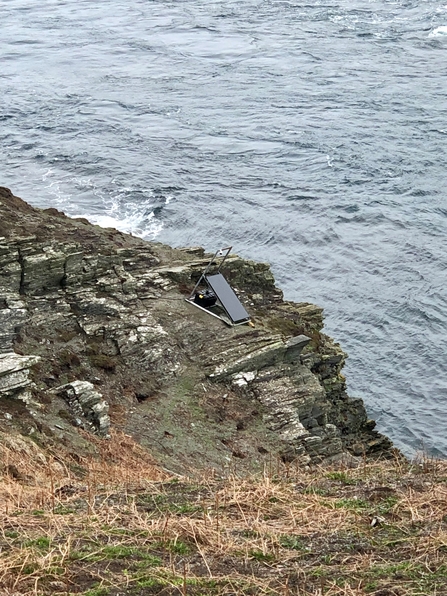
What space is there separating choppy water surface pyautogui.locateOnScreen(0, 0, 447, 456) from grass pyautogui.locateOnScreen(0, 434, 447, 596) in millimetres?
31329

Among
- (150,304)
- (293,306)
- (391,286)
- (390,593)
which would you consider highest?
(390,593)

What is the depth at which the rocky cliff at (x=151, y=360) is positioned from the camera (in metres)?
27.7

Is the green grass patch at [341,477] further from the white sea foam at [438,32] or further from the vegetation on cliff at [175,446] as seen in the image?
the white sea foam at [438,32]

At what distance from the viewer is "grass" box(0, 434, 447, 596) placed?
1100cm

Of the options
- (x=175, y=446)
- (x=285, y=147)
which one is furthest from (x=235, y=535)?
(x=285, y=147)

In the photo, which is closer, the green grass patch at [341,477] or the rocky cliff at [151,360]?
the green grass patch at [341,477]

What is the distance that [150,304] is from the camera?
34062 millimetres

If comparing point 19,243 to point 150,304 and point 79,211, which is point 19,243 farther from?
point 79,211

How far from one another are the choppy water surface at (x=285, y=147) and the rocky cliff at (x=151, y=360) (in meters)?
14.1

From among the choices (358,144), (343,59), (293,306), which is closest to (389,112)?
(358,144)

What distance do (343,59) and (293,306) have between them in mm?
60860

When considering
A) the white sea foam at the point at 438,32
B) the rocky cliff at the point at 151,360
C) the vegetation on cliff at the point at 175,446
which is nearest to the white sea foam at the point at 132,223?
the vegetation on cliff at the point at 175,446

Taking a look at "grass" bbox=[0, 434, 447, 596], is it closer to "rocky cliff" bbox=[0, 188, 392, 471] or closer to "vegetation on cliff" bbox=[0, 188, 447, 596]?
"vegetation on cliff" bbox=[0, 188, 447, 596]

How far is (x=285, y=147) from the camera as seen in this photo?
78.1 meters
